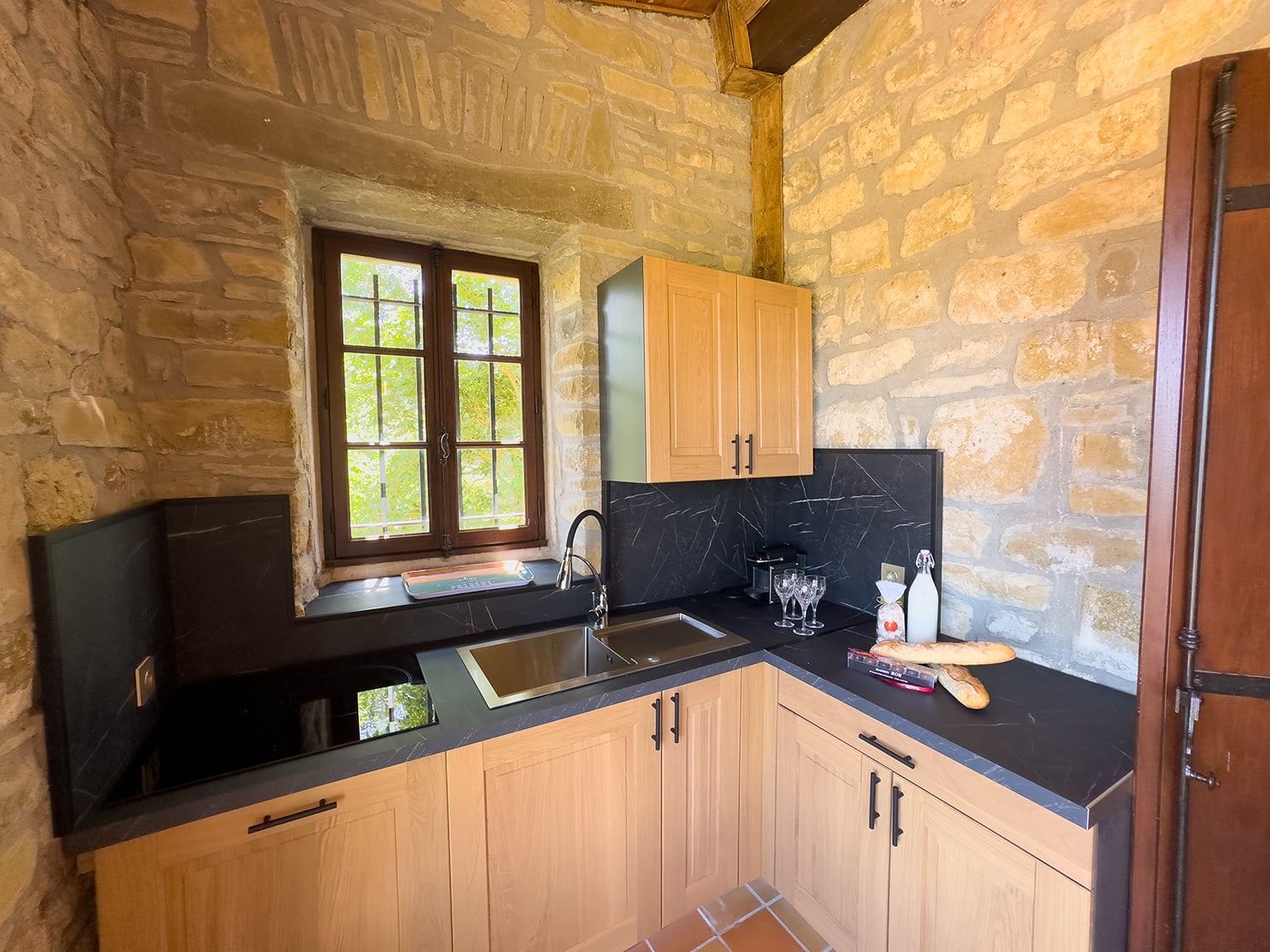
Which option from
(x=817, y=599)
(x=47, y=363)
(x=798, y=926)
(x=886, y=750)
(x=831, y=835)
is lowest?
(x=798, y=926)

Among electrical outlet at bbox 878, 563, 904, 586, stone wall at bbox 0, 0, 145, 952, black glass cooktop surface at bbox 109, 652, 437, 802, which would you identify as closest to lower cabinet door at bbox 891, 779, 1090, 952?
electrical outlet at bbox 878, 563, 904, 586

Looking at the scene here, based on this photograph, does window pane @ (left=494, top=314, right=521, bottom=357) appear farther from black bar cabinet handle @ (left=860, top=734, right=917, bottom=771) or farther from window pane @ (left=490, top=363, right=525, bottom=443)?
black bar cabinet handle @ (left=860, top=734, right=917, bottom=771)

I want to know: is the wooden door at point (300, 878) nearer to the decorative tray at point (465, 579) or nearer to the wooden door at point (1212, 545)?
the decorative tray at point (465, 579)

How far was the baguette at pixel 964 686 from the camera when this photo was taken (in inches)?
46.7

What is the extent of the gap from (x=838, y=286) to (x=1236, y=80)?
113cm

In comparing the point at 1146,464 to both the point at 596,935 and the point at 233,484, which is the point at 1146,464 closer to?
the point at 596,935

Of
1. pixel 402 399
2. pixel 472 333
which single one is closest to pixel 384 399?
pixel 402 399

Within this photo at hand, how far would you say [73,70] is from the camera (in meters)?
1.06

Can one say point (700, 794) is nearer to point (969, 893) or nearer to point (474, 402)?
point (969, 893)

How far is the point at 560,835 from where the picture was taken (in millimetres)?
1271

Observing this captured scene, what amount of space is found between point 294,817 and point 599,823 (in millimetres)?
706

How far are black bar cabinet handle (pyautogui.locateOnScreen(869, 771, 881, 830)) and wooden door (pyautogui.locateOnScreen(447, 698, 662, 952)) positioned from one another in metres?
0.54

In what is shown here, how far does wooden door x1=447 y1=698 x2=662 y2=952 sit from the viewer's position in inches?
45.6

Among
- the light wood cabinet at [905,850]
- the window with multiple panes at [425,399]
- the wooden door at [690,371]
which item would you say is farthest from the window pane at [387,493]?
the light wood cabinet at [905,850]
